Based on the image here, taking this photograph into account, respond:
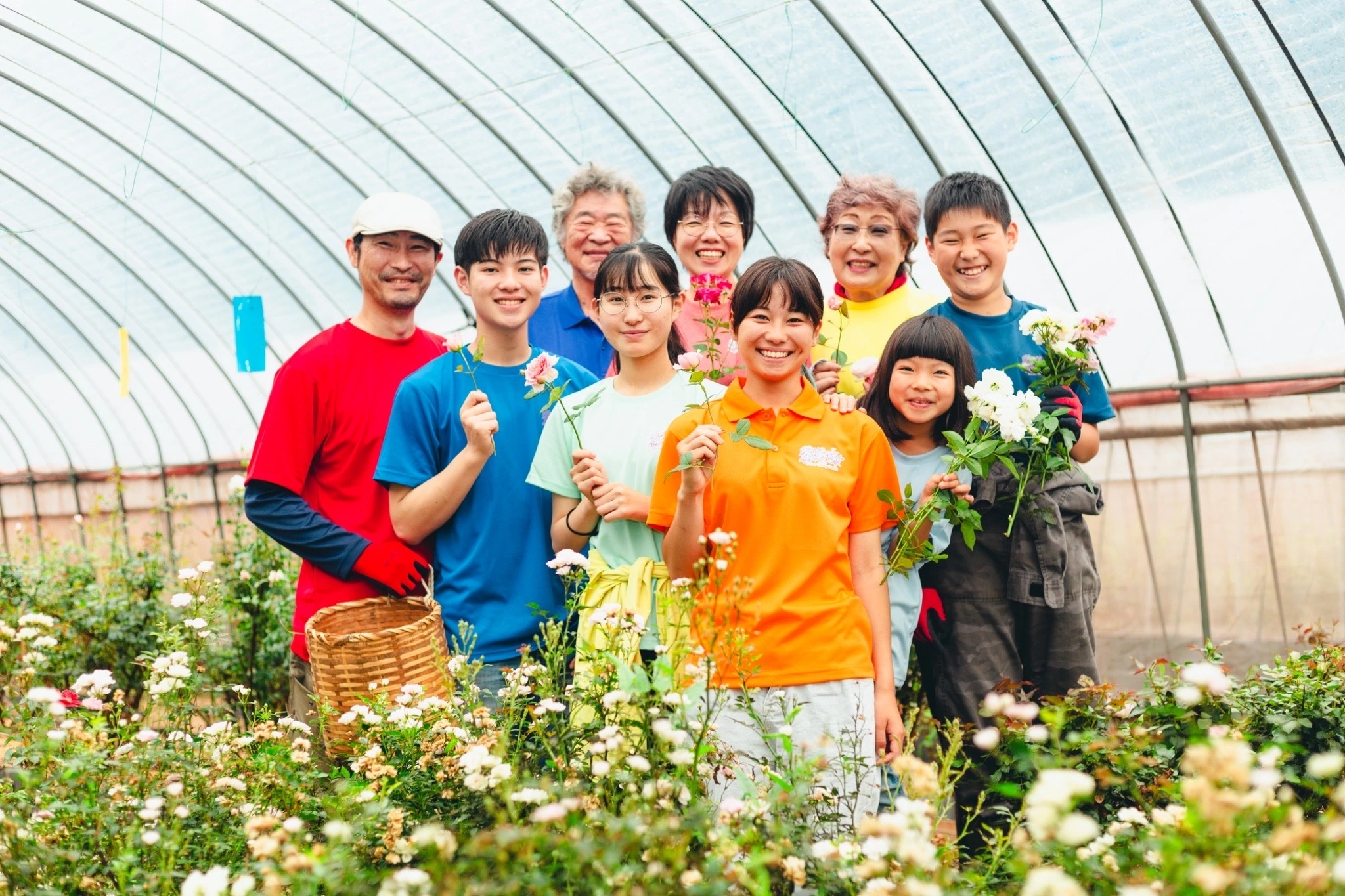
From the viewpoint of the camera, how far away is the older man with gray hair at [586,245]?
361 cm

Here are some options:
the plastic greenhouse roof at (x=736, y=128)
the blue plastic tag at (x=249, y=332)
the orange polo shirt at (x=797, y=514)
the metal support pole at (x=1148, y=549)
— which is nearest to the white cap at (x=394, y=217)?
Result: the orange polo shirt at (x=797, y=514)

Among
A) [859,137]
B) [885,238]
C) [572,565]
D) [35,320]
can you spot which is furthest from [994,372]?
[35,320]

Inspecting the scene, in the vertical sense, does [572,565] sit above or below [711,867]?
above

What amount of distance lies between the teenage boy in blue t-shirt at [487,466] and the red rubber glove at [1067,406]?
4.24 ft

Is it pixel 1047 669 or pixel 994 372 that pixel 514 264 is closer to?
pixel 994 372

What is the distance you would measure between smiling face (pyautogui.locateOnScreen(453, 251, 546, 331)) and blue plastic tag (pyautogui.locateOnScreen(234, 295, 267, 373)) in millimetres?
5024

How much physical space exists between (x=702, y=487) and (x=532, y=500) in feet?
2.35

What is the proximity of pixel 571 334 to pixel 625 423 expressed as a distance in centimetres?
85

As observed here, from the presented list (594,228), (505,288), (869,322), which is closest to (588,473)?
(505,288)

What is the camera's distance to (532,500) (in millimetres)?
3010

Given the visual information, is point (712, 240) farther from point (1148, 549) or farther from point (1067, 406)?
point (1148, 549)

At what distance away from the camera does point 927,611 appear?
3.08m

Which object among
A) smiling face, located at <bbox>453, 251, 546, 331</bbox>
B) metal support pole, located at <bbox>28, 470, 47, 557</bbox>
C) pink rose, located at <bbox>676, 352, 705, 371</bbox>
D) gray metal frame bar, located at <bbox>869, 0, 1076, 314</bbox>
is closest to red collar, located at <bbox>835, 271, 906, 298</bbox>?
smiling face, located at <bbox>453, 251, 546, 331</bbox>

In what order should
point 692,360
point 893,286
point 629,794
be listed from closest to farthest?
point 629,794 → point 692,360 → point 893,286
